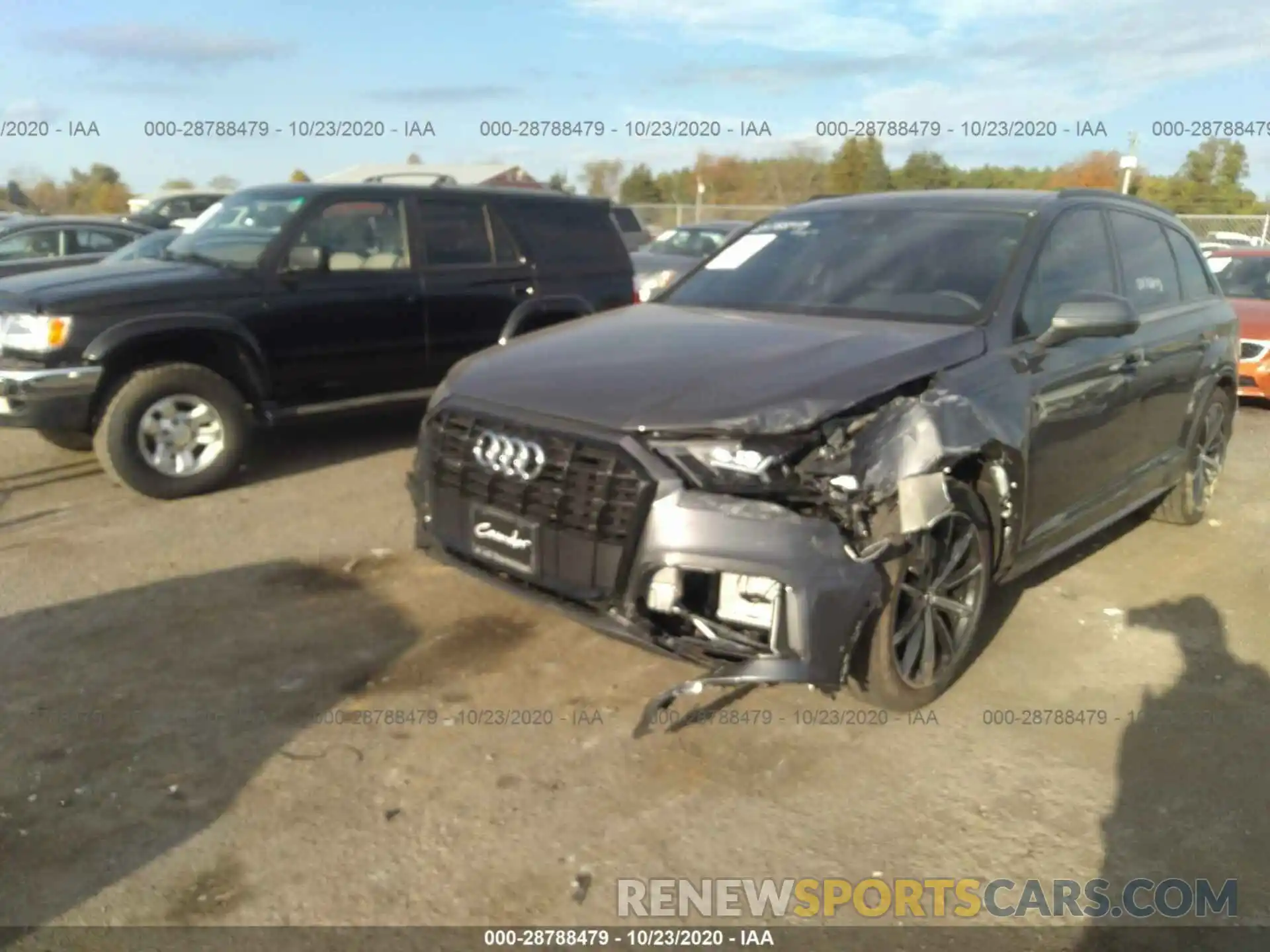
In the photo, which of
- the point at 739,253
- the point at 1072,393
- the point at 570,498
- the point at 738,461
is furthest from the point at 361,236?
the point at 1072,393

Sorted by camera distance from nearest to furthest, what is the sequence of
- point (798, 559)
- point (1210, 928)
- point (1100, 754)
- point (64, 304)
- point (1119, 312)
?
1. point (1210, 928)
2. point (798, 559)
3. point (1100, 754)
4. point (1119, 312)
5. point (64, 304)

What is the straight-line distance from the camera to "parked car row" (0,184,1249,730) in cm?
318

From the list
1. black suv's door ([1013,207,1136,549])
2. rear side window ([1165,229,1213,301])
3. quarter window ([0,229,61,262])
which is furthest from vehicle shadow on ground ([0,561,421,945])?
quarter window ([0,229,61,262])

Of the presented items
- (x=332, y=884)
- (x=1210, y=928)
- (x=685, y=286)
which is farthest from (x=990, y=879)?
(x=685, y=286)

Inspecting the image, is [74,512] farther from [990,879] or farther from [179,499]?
[990,879]

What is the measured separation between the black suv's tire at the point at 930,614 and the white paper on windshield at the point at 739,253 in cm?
186

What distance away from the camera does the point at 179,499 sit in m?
6.06

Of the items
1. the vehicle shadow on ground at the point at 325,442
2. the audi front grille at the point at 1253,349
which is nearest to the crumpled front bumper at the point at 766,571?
the vehicle shadow on ground at the point at 325,442

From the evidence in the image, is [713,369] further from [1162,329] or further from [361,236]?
[361,236]

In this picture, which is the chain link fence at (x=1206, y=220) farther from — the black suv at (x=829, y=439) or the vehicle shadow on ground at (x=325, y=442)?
the black suv at (x=829, y=439)

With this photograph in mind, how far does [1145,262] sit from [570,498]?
3463mm

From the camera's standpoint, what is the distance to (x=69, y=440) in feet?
21.9

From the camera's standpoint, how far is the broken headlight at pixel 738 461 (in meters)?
3.14

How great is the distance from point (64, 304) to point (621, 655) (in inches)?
146
